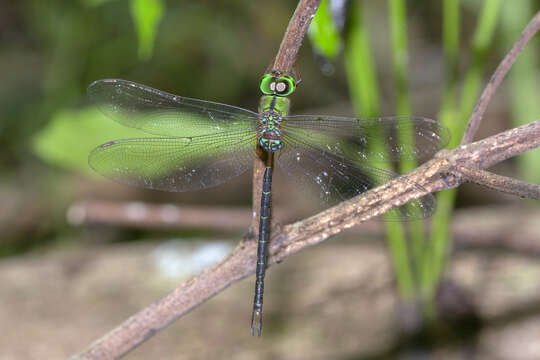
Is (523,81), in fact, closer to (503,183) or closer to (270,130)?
(270,130)

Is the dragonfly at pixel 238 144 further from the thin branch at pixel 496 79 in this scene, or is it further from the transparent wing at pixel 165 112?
the thin branch at pixel 496 79

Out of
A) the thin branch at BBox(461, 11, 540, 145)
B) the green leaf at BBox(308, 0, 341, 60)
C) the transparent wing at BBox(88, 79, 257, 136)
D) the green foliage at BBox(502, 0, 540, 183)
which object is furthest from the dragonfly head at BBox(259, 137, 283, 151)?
the green foliage at BBox(502, 0, 540, 183)

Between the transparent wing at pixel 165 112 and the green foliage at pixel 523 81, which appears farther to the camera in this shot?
the green foliage at pixel 523 81

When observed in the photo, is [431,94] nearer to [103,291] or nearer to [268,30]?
[268,30]

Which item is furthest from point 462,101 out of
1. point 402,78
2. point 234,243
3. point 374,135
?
point 234,243

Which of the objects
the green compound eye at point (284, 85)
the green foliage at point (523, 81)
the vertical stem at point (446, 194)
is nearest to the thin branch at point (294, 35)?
the green compound eye at point (284, 85)

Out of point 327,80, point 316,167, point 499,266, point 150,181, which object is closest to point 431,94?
point 327,80
